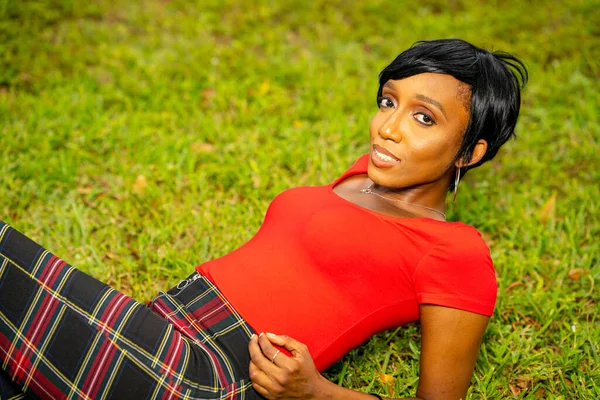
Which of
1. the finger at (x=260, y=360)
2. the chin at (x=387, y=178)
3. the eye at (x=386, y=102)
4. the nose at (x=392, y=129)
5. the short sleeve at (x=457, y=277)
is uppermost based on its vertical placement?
the eye at (x=386, y=102)

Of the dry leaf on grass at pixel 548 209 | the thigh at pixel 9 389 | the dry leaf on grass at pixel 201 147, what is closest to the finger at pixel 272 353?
the thigh at pixel 9 389

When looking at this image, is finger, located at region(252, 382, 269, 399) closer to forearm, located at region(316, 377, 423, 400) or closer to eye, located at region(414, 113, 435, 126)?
forearm, located at region(316, 377, 423, 400)

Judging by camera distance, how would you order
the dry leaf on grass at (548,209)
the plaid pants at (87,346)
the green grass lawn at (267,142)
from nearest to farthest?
the plaid pants at (87,346) < the green grass lawn at (267,142) < the dry leaf on grass at (548,209)

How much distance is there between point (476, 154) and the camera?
7.31ft

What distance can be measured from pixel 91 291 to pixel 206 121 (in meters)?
2.33

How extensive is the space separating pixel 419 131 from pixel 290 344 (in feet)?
2.87

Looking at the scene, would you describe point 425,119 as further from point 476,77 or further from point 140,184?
point 140,184

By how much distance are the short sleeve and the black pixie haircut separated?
386 mm

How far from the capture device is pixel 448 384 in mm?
1976

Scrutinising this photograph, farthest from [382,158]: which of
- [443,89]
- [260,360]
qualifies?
[260,360]

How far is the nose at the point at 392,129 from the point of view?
2119 mm

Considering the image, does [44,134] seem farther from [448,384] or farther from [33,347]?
[448,384]

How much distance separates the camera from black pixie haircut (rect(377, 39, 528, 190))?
2119mm

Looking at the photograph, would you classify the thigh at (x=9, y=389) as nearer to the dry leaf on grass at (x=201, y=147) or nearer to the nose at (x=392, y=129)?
the nose at (x=392, y=129)
